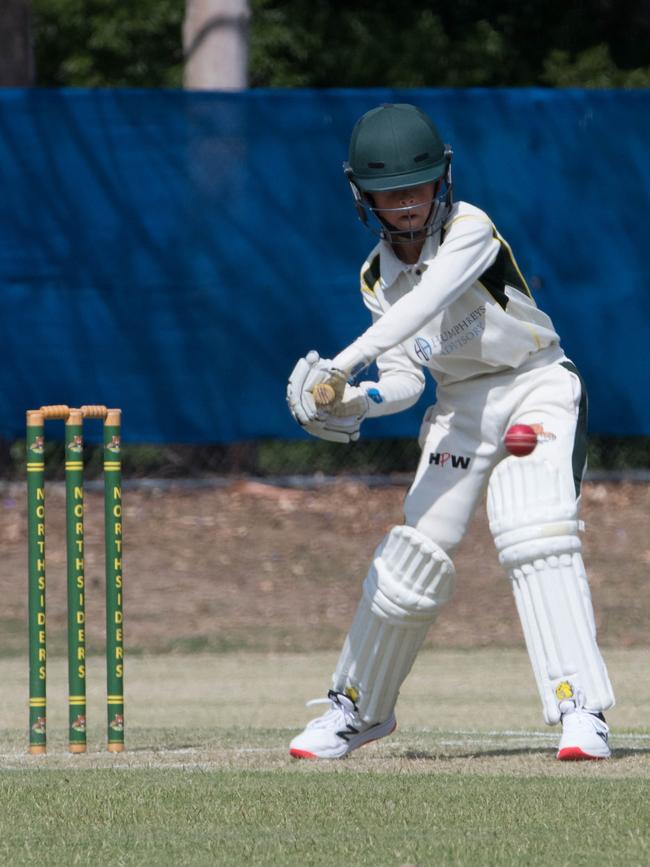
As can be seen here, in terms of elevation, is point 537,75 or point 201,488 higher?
point 537,75

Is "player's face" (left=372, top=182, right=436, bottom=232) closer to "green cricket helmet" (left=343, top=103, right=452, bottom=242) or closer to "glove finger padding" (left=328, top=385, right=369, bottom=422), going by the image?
"green cricket helmet" (left=343, top=103, right=452, bottom=242)

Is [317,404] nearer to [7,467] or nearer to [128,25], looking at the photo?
[7,467]

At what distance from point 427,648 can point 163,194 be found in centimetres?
293

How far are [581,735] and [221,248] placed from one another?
5940mm

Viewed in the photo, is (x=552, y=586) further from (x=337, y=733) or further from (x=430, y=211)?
(x=430, y=211)

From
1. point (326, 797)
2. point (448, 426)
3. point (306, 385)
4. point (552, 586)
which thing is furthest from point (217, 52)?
point (326, 797)

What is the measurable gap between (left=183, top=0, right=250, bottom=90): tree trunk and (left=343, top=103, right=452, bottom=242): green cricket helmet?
706 cm

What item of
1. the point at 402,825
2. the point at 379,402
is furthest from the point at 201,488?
the point at 402,825

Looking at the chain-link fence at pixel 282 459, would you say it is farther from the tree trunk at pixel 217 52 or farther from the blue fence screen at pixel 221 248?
the tree trunk at pixel 217 52

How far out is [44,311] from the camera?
1023cm

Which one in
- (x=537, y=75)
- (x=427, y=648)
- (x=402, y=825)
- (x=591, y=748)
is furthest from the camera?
(x=537, y=75)

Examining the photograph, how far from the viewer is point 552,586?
493cm

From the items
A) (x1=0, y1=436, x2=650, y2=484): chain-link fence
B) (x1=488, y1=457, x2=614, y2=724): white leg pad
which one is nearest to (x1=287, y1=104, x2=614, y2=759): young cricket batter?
(x1=488, y1=457, x2=614, y2=724): white leg pad

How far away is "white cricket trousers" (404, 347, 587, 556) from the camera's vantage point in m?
5.13
